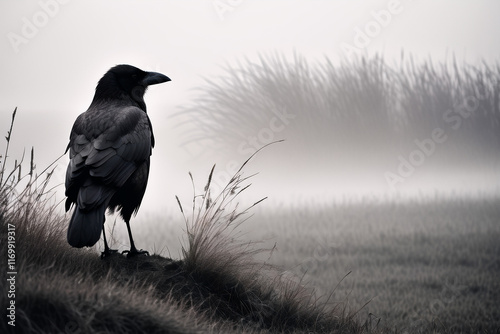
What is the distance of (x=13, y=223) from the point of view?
300 centimetres

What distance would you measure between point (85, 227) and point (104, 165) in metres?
0.39

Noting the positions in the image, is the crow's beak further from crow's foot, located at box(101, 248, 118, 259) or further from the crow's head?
crow's foot, located at box(101, 248, 118, 259)

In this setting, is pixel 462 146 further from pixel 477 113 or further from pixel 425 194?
pixel 425 194

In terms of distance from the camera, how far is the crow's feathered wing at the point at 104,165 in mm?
2676

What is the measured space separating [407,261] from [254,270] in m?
2.02

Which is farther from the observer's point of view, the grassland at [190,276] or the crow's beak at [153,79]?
the crow's beak at [153,79]

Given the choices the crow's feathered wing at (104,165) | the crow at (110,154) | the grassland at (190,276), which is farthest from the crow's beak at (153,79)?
the grassland at (190,276)

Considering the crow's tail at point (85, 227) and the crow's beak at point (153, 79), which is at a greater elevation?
the crow's beak at point (153, 79)

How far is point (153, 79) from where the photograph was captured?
137 inches

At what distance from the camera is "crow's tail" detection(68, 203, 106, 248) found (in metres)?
2.56

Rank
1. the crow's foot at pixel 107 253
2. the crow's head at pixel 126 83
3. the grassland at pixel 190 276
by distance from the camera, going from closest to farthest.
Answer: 1. the grassland at pixel 190 276
2. the crow's foot at pixel 107 253
3. the crow's head at pixel 126 83

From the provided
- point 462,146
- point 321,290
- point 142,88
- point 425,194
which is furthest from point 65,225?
point 462,146

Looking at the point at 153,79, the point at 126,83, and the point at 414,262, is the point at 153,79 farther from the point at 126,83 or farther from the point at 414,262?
the point at 414,262

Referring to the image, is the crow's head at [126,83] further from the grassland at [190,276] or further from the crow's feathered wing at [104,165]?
the grassland at [190,276]
